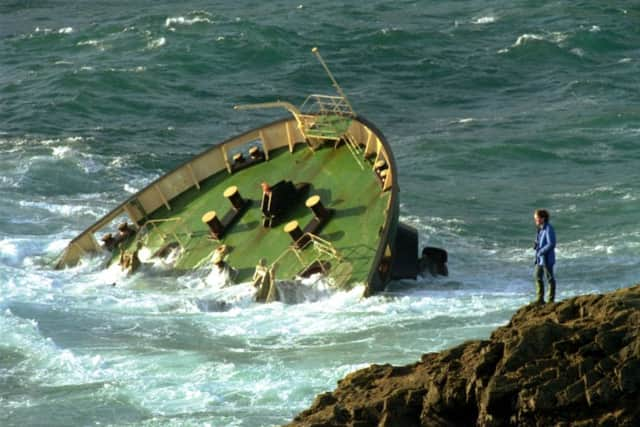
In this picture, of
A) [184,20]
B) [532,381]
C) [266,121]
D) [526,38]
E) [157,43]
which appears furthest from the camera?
[184,20]

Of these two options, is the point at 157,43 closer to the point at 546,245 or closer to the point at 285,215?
the point at 285,215

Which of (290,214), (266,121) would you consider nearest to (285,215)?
(290,214)

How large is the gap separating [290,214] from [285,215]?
9 cm

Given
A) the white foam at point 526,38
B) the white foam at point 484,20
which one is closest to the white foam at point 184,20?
the white foam at point 484,20

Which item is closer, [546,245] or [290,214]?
[546,245]

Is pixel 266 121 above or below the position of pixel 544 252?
below

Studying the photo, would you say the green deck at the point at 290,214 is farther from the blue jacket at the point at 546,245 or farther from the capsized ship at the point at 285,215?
the blue jacket at the point at 546,245

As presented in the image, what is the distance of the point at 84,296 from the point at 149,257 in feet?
6.47

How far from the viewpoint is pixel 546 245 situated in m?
17.9

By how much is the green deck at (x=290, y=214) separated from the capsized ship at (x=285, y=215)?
0.02 metres

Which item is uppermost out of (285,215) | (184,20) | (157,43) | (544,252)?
(184,20)

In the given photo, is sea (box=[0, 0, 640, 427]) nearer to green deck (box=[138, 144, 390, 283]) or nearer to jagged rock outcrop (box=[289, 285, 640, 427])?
green deck (box=[138, 144, 390, 283])

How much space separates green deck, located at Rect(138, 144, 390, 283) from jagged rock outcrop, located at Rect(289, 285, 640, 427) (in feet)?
36.2

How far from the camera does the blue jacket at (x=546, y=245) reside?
17.8 metres
